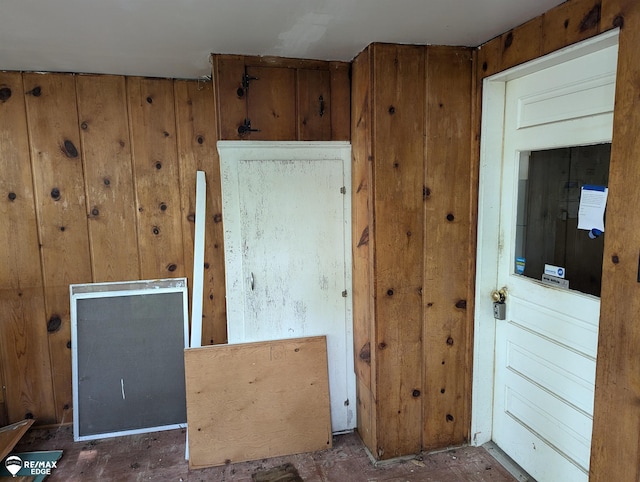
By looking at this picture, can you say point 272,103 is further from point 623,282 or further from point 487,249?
point 623,282

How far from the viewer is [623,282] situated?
144 centimetres

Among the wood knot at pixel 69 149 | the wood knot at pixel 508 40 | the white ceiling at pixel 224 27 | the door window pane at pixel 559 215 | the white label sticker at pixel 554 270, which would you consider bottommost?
the white label sticker at pixel 554 270

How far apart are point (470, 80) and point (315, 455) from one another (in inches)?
85.6

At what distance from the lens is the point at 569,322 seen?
6.06 feet

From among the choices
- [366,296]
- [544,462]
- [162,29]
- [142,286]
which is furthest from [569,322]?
[142,286]

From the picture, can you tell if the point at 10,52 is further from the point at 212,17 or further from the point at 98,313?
the point at 98,313

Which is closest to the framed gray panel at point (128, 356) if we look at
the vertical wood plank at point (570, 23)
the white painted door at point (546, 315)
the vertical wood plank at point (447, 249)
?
the vertical wood plank at point (447, 249)

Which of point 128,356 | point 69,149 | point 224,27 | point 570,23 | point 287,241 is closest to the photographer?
point 570,23

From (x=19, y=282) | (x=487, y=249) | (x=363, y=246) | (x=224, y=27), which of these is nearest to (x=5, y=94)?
(x=19, y=282)

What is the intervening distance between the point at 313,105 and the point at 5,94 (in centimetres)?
174

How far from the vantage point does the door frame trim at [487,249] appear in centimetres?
214

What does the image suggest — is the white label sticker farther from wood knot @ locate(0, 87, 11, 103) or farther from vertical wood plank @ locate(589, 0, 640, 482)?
wood knot @ locate(0, 87, 11, 103)

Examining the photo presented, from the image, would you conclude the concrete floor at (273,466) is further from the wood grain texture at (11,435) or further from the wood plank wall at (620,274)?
the wood plank wall at (620,274)

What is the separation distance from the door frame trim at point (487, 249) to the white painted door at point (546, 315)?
0.03m
